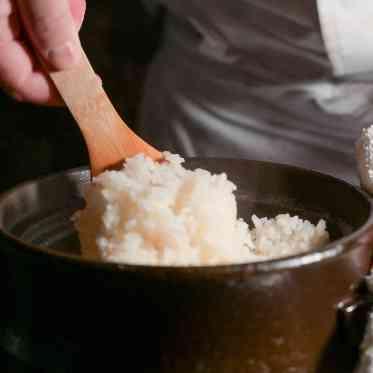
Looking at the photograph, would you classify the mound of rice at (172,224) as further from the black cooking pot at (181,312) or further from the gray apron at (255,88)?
the gray apron at (255,88)

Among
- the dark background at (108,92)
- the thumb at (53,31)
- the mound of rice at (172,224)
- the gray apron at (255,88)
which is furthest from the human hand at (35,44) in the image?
the dark background at (108,92)

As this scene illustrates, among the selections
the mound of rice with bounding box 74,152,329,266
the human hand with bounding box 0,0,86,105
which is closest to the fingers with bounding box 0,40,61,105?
the human hand with bounding box 0,0,86,105

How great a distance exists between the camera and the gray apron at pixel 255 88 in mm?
860

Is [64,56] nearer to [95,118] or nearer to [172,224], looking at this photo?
[95,118]

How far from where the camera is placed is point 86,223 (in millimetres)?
541

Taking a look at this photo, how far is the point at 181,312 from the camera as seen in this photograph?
0.42 metres

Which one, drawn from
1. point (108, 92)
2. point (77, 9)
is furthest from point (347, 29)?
point (108, 92)

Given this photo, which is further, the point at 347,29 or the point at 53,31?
the point at 347,29

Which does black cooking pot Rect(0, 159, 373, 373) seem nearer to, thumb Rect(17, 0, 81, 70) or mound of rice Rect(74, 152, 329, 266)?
mound of rice Rect(74, 152, 329, 266)

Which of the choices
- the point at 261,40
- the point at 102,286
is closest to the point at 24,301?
the point at 102,286

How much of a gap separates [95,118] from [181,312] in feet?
0.75

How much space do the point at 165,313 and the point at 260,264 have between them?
0.18 feet

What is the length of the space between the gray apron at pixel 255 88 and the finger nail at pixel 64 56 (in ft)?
1.02

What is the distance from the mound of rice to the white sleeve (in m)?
0.31
